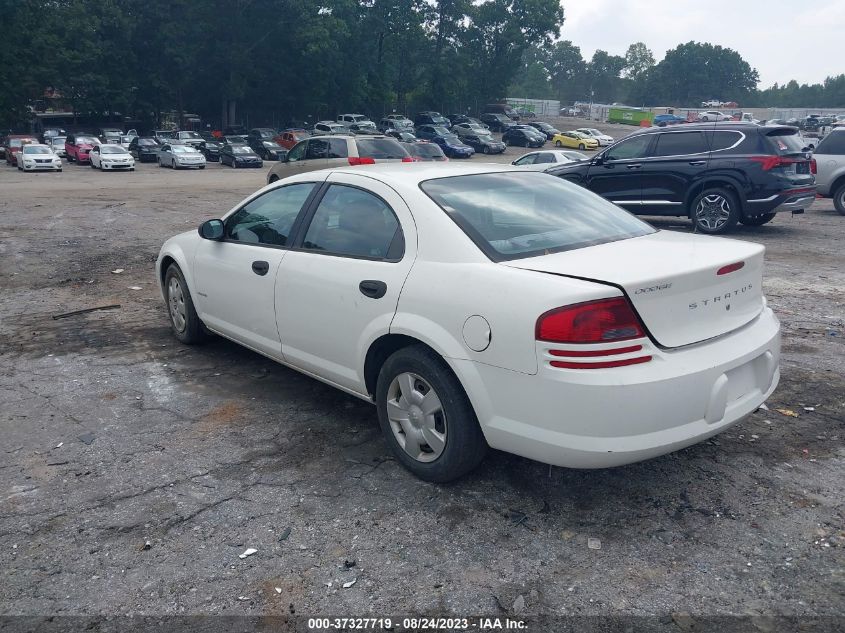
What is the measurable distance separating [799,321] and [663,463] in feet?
12.0

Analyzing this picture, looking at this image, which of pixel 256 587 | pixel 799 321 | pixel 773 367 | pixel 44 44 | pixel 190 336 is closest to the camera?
pixel 256 587

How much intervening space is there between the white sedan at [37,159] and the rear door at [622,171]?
2544cm

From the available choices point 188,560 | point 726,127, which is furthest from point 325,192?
point 726,127

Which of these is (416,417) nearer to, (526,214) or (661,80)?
(526,214)

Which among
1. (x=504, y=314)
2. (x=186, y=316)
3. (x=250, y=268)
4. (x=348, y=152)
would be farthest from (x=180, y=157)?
(x=504, y=314)

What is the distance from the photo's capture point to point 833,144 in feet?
47.3

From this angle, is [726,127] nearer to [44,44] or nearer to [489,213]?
[489,213]

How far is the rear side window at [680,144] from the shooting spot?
11742 mm

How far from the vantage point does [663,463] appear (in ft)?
12.6

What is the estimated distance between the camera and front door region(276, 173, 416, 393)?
373 cm

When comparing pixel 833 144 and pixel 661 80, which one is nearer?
pixel 833 144

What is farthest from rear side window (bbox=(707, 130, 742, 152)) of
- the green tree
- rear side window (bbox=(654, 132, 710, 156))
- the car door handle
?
the green tree

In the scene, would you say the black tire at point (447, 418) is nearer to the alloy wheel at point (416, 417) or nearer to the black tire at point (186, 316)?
the alloy wheel at point (416, 417)

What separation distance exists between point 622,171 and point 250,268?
9238mm
